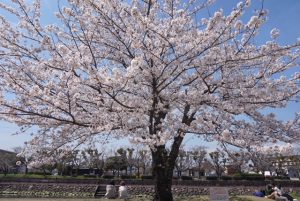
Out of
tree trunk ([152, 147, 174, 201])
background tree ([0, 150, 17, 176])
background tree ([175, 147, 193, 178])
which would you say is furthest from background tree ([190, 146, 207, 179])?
tree trunk ([152, 147, 174, 201])

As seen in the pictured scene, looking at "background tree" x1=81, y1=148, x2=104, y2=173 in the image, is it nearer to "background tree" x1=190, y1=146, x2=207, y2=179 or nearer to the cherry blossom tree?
"background tree" x1=190, y1=146, x2=207, y2=179

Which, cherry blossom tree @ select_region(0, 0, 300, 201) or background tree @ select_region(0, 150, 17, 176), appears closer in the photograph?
cherry blossom tree @ select_region(0, 0, 300, 201)

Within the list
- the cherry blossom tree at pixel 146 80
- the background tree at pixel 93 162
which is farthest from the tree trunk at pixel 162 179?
the background tree at pixel 93 162

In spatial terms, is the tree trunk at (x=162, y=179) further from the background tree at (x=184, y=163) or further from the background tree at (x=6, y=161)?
the background tree at (x=6, y=161)

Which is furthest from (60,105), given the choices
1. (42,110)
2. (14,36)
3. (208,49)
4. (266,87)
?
(266,87)

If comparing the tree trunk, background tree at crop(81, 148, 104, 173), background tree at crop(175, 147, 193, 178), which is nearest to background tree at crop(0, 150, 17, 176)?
background tree at crop(81, 148, 104, 173)

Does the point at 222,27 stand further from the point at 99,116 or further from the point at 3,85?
the point at 3,85

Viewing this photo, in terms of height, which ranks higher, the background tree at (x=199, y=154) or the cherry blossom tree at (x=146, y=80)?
the background tree at (x=199, y=154)

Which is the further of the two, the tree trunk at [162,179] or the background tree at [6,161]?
the background tree at [6,161]

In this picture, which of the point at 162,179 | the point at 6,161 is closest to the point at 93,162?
the point at 6,161

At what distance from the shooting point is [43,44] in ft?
26.1

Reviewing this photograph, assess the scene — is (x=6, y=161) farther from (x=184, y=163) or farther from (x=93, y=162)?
(x=184, y=163)

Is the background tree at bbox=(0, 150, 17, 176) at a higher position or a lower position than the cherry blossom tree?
higher

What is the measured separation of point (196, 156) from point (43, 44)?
44.2 m
